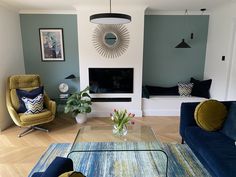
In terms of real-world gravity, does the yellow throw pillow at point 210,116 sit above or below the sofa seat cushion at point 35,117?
above

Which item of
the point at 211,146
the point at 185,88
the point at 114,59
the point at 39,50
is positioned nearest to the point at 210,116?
the point at 211,146

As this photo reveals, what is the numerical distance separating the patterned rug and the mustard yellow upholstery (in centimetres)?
69

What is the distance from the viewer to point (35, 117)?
10.7ft

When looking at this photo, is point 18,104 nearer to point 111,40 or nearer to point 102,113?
point 102,113

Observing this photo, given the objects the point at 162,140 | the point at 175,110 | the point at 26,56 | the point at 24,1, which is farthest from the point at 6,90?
the point at 175,110

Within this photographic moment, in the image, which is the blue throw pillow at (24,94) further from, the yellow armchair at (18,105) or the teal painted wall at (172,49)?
the teal painted wall at (172,49)

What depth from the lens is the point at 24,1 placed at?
3.35 metres

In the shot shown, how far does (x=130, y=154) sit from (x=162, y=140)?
0.74 meters

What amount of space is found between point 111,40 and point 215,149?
2.91m

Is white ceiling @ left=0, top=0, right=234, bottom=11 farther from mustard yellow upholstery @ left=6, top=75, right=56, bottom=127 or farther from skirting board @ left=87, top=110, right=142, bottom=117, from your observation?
skirting board @ left=87, top=110, right=142, bottom=117

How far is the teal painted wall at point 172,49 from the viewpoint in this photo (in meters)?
4.39

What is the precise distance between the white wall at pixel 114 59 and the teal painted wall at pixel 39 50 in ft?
1.66

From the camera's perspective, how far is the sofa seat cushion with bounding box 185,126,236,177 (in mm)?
1771

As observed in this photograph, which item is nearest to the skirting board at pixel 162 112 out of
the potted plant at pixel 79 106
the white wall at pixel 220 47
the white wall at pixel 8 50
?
the white wall at pixel 220 47
